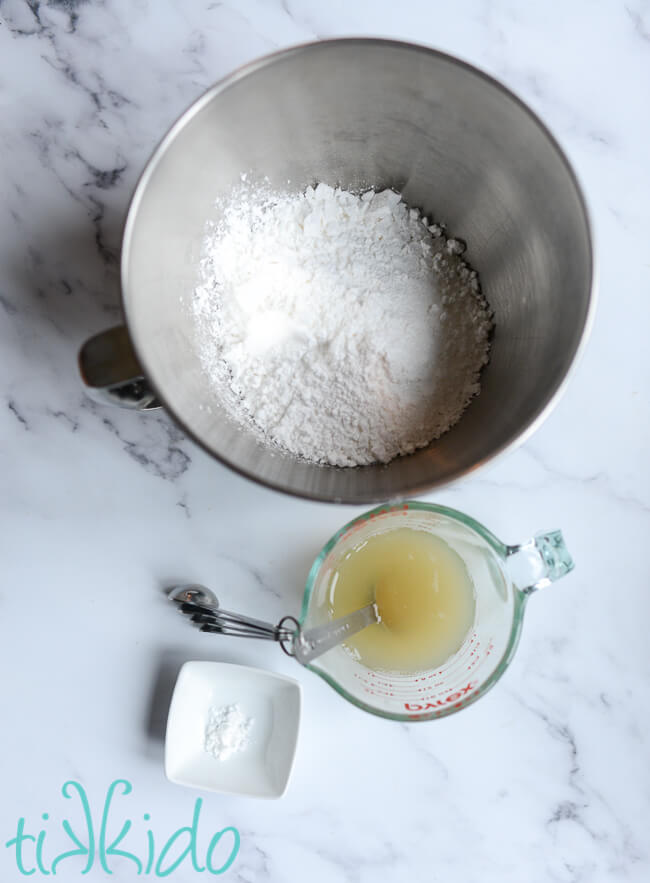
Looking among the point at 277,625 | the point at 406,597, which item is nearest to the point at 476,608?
the point at 406,597

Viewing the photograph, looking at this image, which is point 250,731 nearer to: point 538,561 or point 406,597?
point 406,597

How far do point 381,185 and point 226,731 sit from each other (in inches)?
28.5

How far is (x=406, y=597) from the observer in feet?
2.89

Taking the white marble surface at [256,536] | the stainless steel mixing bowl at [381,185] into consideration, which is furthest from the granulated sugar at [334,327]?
the white marble surface at [256,536]

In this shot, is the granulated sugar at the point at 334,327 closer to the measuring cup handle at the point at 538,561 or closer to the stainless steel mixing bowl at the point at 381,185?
the stainless steel mixing bowl at the point at 381,185

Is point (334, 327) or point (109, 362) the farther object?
point (334, 327)

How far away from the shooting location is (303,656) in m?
0.85

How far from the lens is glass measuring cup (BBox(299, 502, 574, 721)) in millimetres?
850

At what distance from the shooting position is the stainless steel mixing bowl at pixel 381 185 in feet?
2.30

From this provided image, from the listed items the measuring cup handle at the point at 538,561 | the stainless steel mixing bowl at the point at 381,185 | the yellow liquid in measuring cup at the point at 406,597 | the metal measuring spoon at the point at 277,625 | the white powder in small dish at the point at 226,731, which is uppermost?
the stainless steel mixing bowl at the point at 381,185

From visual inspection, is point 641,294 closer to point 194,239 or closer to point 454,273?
point 454,273

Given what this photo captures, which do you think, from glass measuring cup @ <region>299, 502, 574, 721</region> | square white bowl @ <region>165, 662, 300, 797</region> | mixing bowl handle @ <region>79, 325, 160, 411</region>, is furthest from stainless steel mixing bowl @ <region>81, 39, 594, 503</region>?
square white bowl @ <region>165, 662, 300, 797</region>

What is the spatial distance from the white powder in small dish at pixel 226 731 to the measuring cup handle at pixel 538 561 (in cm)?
39

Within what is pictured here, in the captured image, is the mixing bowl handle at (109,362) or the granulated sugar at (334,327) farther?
the granulated sugar at (334,327)
